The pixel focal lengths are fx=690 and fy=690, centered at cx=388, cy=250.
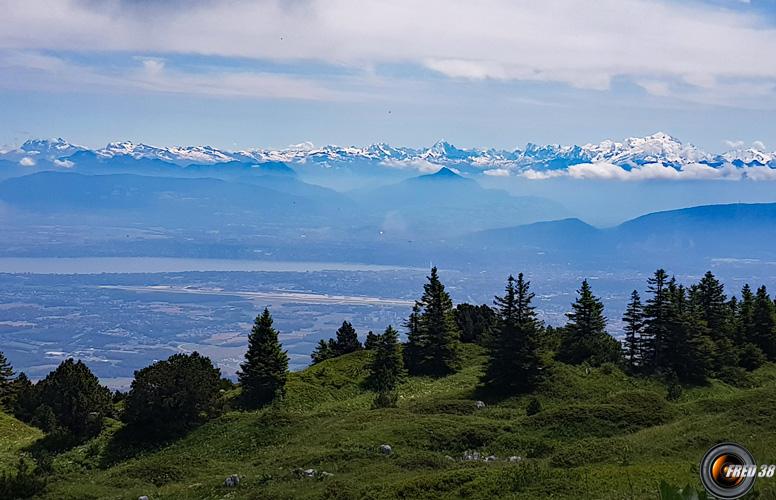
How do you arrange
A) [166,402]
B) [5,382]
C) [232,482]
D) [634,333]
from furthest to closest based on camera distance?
[634,333], [5,382], [166,402], [232,482]

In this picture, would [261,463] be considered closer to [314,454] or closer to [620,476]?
[314,454]

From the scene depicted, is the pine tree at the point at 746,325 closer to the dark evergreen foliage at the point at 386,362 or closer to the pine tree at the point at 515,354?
the pine tree at the point at 515,354

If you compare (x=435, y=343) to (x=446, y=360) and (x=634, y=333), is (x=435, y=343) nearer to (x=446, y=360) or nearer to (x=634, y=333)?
(x=446, y=360)

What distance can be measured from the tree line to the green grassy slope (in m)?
0.87

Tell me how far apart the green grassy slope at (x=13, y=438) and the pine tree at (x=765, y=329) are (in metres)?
58.6

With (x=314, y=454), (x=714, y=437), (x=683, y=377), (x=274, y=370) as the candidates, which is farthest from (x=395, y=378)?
(x=714, y=437)

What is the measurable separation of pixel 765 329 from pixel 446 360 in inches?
1184

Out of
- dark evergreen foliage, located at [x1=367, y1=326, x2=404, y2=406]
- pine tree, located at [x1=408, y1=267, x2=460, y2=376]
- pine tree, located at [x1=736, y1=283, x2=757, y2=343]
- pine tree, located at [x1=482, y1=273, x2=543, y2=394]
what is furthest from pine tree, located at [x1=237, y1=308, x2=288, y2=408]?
pine tree, located at [x1=736, y1=283, x2=757, y2=343]

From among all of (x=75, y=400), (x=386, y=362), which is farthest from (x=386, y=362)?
(x=75, y=400)

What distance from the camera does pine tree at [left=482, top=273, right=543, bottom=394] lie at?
149 ft

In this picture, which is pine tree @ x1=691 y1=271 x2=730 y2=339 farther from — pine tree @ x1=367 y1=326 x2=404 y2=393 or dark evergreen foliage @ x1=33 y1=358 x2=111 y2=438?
dark evergreen foliage @ x1=33 y1=358 x2=111 y2=438

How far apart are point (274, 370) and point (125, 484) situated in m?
21.1

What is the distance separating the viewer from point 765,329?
6297 centimetres

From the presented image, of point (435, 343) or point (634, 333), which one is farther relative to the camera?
point (435, 343)
